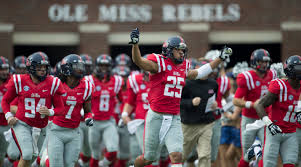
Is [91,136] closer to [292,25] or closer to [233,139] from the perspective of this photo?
[233,139]

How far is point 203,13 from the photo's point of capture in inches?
826

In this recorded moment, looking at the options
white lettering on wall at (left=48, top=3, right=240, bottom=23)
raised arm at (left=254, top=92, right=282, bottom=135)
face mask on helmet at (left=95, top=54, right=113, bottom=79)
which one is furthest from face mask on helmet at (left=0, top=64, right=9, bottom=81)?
white lettering on wall at (left=48, top=3, right=240, bottom=23)

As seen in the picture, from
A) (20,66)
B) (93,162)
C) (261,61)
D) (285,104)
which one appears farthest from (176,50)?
(20,66)

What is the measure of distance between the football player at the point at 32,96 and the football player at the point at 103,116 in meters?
2.27

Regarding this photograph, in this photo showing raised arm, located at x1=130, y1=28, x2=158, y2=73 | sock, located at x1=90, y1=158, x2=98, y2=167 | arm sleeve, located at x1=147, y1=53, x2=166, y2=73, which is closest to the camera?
raised arm, located at x1=130, y1=28, x2=158, y2=73

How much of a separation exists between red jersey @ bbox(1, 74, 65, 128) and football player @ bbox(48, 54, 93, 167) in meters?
0.16

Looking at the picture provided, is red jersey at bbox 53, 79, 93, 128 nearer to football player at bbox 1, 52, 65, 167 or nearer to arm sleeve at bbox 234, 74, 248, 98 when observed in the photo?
football player at bbox 1, 52, 65, 167

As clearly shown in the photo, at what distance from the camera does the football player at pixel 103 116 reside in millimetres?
9766

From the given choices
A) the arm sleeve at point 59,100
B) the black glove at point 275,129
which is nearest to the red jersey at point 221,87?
the black glove at point 275,129

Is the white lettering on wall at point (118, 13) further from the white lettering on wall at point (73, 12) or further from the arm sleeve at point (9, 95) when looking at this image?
the arm sleeve at point (9, 95)

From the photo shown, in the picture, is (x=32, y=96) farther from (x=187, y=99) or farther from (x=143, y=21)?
(x=143, y=21)

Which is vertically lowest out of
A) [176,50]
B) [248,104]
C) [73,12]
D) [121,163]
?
[121,163]

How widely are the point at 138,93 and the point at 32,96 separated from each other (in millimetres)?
2626

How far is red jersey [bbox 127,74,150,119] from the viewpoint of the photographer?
9.55 m
